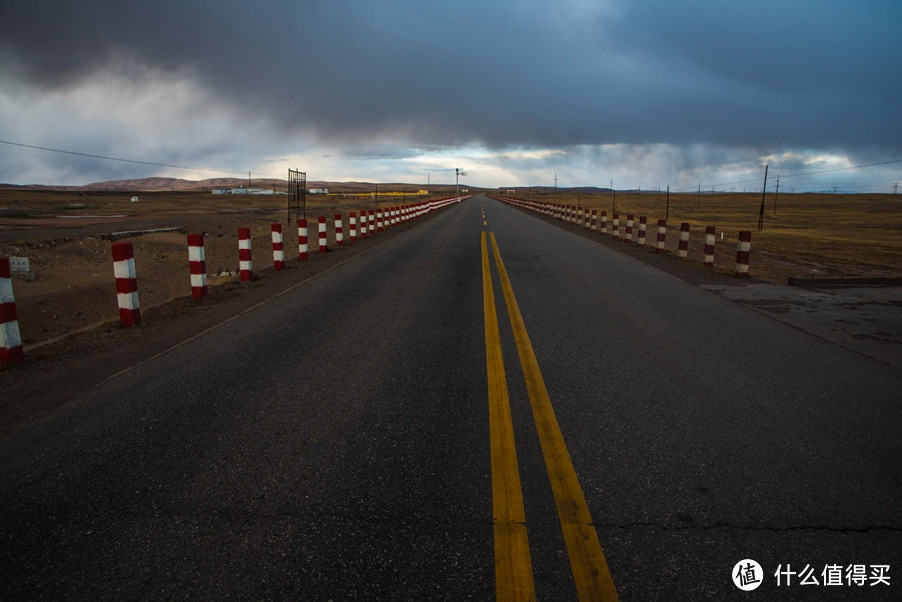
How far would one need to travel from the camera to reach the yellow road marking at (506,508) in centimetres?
252

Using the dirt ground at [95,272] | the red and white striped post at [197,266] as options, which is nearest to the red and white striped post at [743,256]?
the dirt ground at [95,272]

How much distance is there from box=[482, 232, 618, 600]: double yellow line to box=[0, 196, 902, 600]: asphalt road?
0.03m

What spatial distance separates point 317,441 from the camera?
3.96 metres

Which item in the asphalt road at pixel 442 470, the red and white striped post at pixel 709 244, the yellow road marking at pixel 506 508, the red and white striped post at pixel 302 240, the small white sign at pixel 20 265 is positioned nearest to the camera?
the yellow road marking at pixel 506 508

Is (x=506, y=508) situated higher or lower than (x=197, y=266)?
lower

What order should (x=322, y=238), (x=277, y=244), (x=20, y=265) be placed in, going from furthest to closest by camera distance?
(x=322, y=238)
(x=277, y=244)
(x=20, y=265)

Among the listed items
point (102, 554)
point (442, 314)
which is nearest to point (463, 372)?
point (442, 314)

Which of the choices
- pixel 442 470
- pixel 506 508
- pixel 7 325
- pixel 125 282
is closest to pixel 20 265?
pixel 125 282

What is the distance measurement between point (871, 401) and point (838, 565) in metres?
2.73

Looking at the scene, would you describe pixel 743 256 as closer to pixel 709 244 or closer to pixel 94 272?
pixel 709 244

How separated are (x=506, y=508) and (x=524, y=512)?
0.32 feet

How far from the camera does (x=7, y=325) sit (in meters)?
5.98

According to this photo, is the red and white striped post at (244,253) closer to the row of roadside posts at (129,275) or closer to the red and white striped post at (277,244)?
the row of roadside posts at (129,275)

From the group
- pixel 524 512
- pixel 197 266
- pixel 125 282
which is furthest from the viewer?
pixel 197 266
